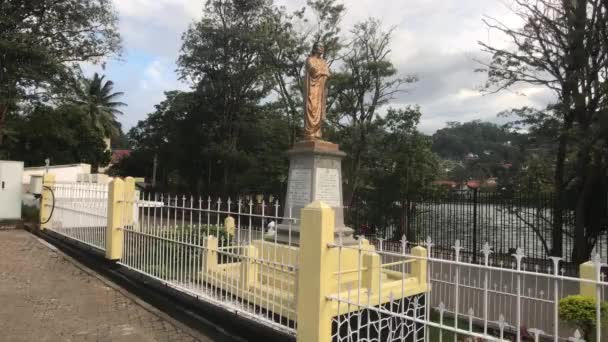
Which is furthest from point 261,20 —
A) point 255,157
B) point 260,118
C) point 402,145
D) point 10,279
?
point 10,279

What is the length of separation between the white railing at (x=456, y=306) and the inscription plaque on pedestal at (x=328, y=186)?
4.24 ft

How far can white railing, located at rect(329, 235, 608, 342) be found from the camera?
9.09 feet

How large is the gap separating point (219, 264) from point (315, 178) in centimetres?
273

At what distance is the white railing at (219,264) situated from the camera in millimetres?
4355

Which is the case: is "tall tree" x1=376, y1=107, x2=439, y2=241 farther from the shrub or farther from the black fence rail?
the shrub

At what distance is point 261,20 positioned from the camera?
2064 cm

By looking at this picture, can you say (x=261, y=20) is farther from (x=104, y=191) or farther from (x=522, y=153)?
(x=104, y=191)

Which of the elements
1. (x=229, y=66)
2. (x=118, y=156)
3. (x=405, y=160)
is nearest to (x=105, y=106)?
(x=118, y=156)

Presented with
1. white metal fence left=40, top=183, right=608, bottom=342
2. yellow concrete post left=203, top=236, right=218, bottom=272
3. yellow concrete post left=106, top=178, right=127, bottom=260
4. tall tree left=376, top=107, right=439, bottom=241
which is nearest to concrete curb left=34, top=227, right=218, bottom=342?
white metal fence left=40, top=183, right=608, bottom=342

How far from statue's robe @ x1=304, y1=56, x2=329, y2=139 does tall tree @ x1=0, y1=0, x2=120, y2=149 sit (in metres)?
11.6

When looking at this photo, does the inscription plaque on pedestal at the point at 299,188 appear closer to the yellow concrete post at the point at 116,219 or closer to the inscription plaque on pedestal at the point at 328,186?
the inscription plaque on pedestal at the point at 328,186

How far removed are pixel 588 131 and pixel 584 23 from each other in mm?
2596

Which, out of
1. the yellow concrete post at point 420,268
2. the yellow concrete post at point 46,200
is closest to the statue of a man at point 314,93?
the yellow concrete post at point 420,268

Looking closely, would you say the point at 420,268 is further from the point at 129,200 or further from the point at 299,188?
the point at 129,200
